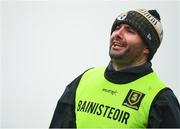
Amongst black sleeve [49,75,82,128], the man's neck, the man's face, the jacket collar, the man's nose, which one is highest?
the man's nose

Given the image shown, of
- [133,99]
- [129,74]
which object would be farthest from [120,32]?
[133,99]

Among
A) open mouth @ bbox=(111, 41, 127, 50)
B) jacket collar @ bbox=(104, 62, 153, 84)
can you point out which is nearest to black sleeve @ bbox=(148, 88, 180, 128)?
jacket collar @ bbox=(104, 62, 153, 84)

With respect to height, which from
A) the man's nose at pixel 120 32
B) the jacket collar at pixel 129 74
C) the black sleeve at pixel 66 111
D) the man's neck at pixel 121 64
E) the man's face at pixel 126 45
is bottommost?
the black sleeve at pixel 66 111

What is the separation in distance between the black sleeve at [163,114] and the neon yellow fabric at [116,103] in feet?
0.07

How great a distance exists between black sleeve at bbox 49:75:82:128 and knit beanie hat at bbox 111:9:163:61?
12.3 inches

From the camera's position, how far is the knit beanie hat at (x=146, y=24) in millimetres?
1375

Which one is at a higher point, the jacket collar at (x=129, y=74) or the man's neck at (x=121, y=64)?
the man's neck at (x=121, y=64)

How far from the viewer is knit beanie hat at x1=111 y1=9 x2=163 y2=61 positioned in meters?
1.38

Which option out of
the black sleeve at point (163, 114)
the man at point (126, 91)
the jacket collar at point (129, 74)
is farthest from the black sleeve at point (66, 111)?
the black sleeve at point (163, 114)

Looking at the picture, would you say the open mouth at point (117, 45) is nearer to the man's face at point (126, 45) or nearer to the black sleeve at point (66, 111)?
the man's face at point (126, 45)

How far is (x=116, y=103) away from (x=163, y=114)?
0.57ft

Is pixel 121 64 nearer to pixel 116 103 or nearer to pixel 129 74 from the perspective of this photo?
pixel 129 74

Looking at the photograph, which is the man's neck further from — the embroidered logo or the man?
the embroidered logo

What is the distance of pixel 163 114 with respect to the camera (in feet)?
3.87
